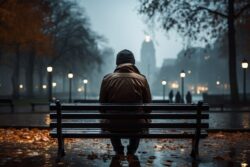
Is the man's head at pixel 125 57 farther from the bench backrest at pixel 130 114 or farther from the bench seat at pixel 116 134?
the bench seat at pixel 116 134

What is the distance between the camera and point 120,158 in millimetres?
8398

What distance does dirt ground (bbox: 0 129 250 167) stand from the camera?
7.98 metres

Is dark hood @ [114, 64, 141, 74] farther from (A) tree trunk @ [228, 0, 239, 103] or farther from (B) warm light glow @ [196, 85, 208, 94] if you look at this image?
(B) warm light glow @ [196, 85, 208, 94]

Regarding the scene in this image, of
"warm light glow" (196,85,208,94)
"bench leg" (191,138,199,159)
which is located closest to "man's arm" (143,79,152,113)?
"bench leg" (191,138,199,159)

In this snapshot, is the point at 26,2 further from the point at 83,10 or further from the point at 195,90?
the point at 195,90

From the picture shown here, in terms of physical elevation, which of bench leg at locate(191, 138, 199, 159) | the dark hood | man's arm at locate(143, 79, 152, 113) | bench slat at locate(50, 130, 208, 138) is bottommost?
bench leg at locate(191, 138, 199, 159)

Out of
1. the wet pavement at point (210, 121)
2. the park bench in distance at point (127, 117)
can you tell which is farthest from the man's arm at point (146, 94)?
the wet pavement at point (210, 121)

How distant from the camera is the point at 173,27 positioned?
35531 millimetres

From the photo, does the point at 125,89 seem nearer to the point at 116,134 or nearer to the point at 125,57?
the point at 125,57

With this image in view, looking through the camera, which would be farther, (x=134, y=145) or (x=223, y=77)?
(x=223, y=77)

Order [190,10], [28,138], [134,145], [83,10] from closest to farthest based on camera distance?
[134,145] < [28,138] < [190,10] < [83,10]

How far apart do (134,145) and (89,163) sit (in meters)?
1.25

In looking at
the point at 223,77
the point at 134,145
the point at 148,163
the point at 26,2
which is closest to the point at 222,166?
the point at 148,163

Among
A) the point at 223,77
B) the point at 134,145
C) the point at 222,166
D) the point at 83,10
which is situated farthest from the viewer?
the point at 223,77
